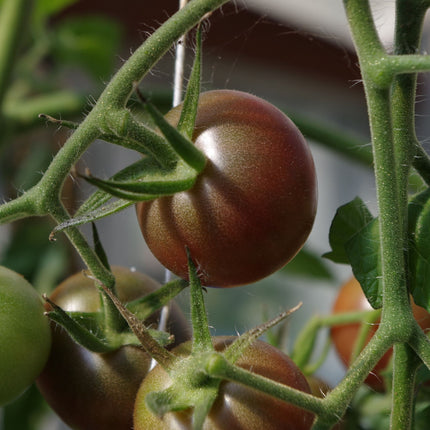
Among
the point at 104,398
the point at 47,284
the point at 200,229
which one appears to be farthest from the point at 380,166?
the point at 47,284

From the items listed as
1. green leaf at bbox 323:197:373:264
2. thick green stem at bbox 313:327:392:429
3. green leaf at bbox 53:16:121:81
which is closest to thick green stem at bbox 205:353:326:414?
thick green stem at bbox 313:327:392:429

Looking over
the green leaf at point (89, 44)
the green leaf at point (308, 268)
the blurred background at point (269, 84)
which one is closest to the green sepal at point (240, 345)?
the green leaf at point (308, 268)

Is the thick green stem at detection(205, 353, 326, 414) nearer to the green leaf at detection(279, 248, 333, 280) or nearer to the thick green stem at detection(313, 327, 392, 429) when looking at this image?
the thick green stem at detection(313, 327, 392, 429)

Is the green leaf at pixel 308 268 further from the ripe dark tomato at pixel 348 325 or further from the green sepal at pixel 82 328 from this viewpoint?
the green sepal at pixel 82 328

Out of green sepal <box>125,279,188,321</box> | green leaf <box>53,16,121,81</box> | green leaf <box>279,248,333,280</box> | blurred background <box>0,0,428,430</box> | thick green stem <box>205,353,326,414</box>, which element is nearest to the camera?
thick green stem <box>205,353,326,414</box>

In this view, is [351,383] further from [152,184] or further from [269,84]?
[269,84]

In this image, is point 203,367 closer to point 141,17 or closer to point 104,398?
point 104,398

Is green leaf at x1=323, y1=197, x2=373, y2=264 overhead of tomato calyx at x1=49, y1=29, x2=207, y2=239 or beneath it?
beneath
